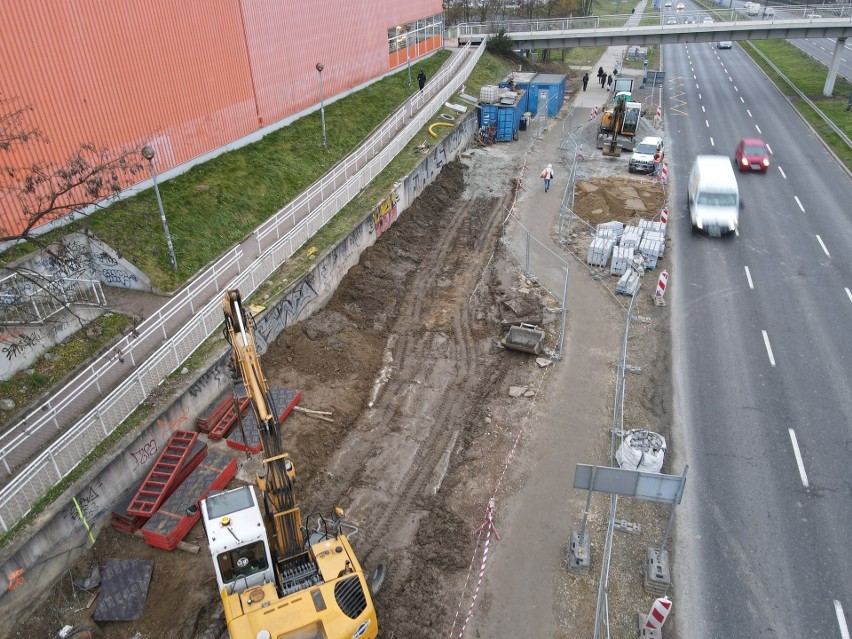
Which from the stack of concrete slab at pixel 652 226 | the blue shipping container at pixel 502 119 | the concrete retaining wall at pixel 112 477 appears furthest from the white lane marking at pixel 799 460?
the blue shipping container at pixel 502 119

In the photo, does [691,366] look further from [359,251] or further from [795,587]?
[359,251]

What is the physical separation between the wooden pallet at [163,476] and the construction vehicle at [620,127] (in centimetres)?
3001

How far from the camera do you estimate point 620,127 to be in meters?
35.7

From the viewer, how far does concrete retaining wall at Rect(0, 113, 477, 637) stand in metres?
10.9

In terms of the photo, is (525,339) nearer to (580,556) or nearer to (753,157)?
(580,556)

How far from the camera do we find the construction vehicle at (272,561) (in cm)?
915

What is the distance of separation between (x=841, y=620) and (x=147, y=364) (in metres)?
16.0

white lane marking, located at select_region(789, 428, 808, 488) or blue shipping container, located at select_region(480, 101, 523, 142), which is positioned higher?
blue shipping container, located at select_region(480, 101, 523, 142)

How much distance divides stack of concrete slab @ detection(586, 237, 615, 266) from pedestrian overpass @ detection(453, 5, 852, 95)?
33.0 metres

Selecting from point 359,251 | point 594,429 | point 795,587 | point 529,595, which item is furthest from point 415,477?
point 359,251

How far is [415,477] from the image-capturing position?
14656 mm

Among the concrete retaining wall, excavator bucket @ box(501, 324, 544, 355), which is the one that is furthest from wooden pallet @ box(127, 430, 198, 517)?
excavator bucket @ box(501, 324, 544, 355)

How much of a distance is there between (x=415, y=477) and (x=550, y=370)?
5925 millimetres

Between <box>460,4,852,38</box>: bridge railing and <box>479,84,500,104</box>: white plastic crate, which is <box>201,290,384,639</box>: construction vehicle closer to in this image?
<box>479,84,500,104</box>: white plastic crate
